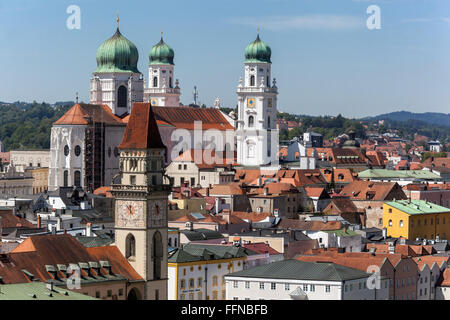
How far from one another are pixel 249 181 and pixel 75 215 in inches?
1524

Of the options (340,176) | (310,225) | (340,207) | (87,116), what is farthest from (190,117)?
(310,225)

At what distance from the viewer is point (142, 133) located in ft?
198

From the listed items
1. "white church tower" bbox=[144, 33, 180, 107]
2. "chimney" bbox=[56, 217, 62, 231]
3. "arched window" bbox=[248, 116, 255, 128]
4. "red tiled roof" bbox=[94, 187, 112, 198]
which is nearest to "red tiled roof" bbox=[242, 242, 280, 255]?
"chimney" bbox=[56, 217, 62, 231]

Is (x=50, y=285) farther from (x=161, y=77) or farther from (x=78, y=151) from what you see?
(x=161, y=77)

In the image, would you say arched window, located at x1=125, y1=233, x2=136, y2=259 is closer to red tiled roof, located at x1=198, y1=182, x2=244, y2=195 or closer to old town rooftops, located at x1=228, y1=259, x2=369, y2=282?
old town rooftops, located at x1=228, y1=259, x2=369, y2=282

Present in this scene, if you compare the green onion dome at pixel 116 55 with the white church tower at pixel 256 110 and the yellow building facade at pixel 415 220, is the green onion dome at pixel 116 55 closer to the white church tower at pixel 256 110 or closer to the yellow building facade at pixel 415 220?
the white church tower at pixel 256 110

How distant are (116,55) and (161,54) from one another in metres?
21.3

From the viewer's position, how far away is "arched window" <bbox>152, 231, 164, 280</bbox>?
5838cm

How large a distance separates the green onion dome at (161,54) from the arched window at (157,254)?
9900 cm

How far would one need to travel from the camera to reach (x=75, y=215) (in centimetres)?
8975

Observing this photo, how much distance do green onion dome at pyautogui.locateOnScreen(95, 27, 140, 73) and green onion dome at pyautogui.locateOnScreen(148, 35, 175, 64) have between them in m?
19.7

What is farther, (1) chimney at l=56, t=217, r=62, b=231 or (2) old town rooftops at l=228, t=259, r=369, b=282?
(1) chimney at l=56, t=217, r=62, b=231

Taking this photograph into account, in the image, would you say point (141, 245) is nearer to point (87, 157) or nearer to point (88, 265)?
point (88, 265)
